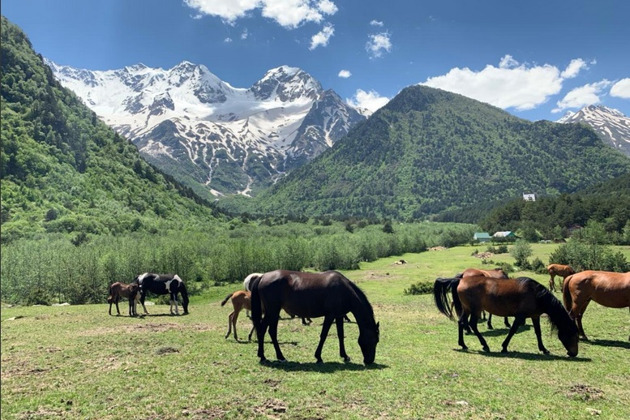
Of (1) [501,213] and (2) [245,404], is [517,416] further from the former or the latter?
(1) [501,213]

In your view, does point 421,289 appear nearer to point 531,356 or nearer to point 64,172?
point 531,356

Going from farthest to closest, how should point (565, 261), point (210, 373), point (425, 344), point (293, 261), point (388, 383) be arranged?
point (293, 261) → point (565, 261) → point (425, 344) → point (210, 373) → point (388, 383)

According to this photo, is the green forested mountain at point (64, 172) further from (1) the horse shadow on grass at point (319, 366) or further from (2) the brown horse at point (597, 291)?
(2) the brown horse at point (597, 291)

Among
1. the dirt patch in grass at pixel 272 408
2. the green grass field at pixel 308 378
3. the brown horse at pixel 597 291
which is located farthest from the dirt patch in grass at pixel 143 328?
the brown horse at pixel 597 291

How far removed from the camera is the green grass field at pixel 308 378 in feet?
33.2

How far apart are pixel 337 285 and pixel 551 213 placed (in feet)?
571

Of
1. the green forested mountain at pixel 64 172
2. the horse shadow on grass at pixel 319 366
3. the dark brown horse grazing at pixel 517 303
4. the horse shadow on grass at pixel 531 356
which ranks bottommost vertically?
the horse shadow on grass at pixel 531 356

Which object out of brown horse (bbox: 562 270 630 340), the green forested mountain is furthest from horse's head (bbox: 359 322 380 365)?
the green forested mountain

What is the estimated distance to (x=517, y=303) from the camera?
15695 mm

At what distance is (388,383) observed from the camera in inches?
476

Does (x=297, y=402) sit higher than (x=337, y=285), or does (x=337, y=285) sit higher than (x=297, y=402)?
(x=337, y=285)

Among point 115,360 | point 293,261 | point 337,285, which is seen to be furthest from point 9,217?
point 337,285

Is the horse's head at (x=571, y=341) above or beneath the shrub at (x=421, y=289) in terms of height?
above

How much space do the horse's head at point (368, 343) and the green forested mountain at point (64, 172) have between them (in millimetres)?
108867
